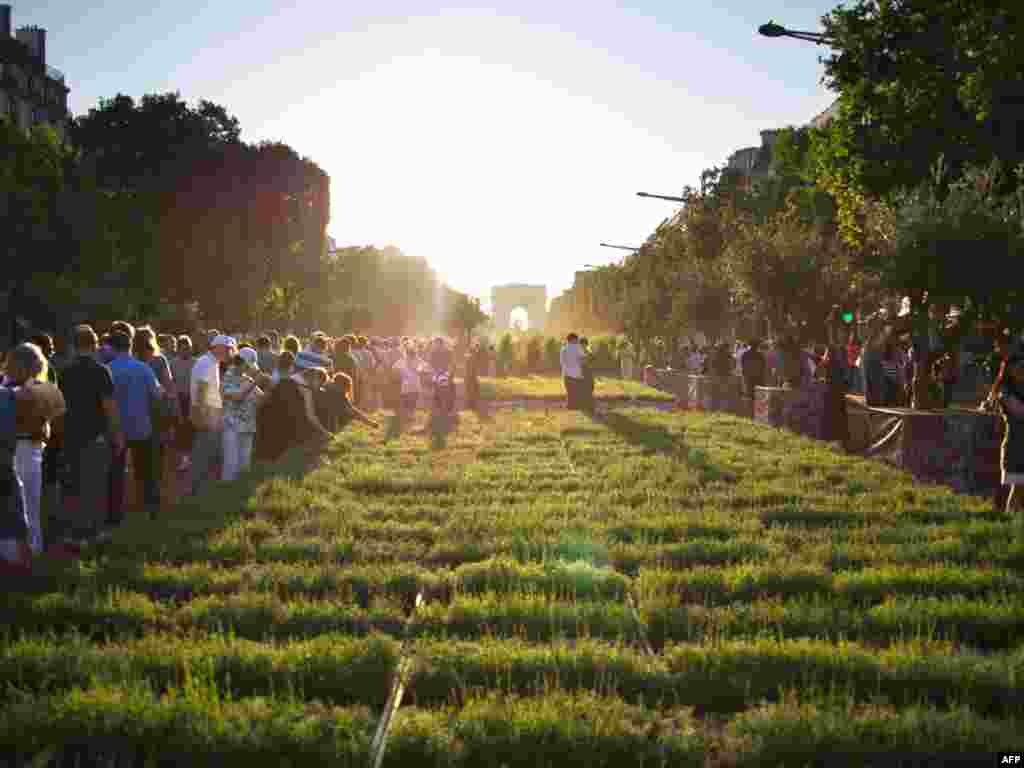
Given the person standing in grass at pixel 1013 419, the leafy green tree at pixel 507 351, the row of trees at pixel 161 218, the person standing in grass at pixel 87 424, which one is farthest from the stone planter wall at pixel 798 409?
the leafy green tree at pixel 507 351

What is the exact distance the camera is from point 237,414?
13.5 metres

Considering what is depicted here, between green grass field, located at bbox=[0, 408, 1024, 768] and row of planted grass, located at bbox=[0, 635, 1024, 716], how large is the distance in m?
0.02

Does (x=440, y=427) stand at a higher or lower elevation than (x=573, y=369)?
lower

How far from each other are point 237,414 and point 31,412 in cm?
562

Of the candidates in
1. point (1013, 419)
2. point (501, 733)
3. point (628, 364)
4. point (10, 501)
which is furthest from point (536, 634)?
point (628, 364)

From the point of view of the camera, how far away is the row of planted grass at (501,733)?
13.7 ft

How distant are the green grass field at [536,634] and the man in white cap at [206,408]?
1.61 metres

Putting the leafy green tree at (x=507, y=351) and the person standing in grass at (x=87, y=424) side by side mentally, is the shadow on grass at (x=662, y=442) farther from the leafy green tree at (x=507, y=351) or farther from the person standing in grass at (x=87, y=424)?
the leafy green tree at (x=507, y=351)

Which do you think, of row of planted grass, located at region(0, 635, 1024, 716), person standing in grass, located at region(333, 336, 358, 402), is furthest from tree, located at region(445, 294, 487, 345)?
row of planted grass, located at region(0, 635, 1024, 716)

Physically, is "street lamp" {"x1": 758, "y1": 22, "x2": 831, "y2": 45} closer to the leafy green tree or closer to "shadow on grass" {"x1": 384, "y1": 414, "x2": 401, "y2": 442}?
"shadow on grass" {"x1": 384, "y1": 414, "x2": 401, "y2": 442}

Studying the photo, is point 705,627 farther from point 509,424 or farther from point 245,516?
point 509,424

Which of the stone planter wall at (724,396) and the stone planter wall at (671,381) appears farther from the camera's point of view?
the stone planter wall at (671,381)

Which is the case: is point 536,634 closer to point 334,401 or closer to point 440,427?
point 334,401

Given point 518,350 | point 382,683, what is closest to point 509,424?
point 382,683
